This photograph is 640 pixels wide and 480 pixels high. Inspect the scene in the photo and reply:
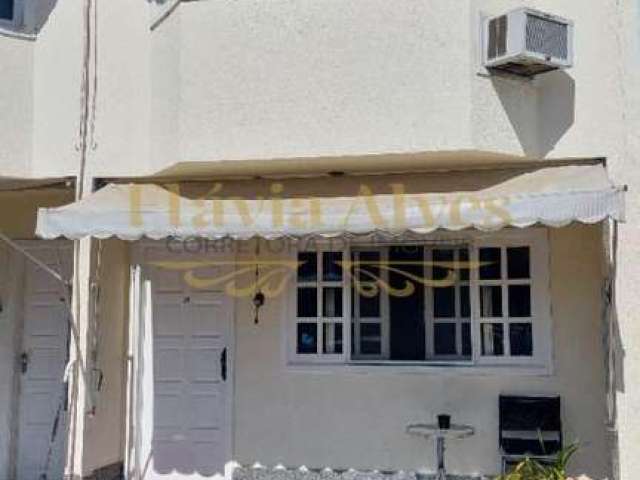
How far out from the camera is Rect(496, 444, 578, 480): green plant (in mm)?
17938

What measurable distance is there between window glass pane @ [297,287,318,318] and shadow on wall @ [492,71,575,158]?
735 centimetres

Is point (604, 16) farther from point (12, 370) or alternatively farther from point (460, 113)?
point (12, 370)

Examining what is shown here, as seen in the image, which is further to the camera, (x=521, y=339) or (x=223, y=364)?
(x=223, y=364)

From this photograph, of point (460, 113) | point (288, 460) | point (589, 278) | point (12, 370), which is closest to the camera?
point (460, 113)

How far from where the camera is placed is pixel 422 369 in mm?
20359

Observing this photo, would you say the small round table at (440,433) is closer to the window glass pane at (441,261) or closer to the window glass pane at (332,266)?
the window glass pane at (441,261)

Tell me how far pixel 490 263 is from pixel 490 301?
1.06 m

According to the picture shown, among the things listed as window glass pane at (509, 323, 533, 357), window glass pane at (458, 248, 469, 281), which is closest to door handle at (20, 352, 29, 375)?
window glass pane at (458, 248, 469, 281)

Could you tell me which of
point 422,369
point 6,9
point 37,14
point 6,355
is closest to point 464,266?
point 422,369

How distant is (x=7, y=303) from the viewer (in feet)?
79.6

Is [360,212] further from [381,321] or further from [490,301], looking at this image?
[490,301]

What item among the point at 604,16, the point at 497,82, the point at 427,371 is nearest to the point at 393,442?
the point at 427,371

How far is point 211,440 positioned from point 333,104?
1053cm

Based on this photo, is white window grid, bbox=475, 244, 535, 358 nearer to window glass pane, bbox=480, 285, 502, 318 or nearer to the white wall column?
window glass pane, bbox=480, 285, 502, 318
